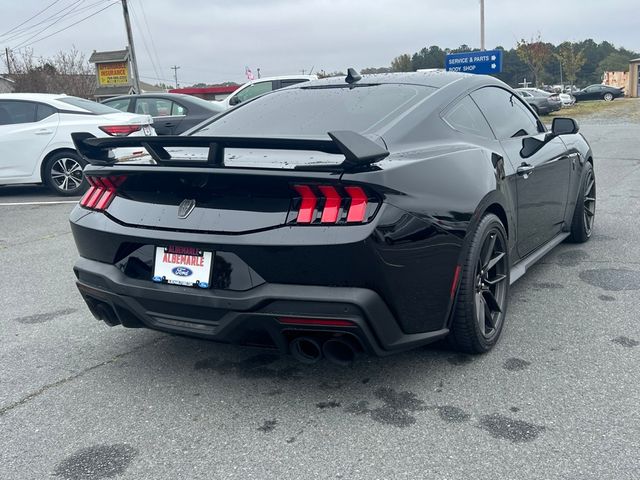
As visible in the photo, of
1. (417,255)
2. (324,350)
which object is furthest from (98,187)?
(417,255)

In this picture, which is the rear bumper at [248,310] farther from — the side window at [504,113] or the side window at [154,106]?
the side window at [154,106]

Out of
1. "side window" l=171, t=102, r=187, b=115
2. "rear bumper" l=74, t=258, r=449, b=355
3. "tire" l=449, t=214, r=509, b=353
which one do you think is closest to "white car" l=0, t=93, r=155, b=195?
"side window" l=171, t=102, r=187, b=115

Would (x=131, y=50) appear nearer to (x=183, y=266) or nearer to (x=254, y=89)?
(x=254, y=89)

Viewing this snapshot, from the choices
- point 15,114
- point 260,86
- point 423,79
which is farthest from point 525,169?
point 260,86

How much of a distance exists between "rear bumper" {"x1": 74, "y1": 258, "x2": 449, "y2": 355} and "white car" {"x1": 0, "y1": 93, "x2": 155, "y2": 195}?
20.9 ft

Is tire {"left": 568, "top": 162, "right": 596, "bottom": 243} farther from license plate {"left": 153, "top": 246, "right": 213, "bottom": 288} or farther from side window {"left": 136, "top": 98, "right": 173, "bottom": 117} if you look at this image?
side window {"left": 136, "top": 98, "right": 173, "bottom": 117}

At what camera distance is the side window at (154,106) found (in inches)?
481

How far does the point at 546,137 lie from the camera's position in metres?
4.49

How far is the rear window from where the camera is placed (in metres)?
3.28

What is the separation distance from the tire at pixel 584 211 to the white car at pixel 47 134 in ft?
19.5

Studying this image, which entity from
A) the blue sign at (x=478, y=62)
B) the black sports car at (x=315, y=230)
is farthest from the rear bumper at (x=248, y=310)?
the blue sign at (x=478, y=62)

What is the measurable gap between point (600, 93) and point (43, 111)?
4901 centimetres

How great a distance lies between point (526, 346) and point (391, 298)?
1.17m

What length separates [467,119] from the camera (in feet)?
11.8
